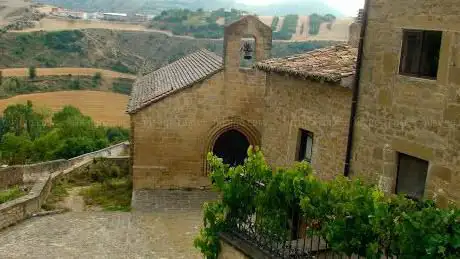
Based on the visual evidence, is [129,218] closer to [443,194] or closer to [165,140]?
[165,140]

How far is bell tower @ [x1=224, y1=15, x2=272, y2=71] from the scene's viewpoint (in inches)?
774

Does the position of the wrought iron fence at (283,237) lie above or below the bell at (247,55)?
Result: below

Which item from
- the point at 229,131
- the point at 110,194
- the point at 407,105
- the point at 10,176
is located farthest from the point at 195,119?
the point at 407,105

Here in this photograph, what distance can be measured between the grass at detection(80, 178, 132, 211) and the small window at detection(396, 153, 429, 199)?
1039 centimetres

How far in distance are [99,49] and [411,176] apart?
9206 centimetres

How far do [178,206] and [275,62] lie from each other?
684 centimetres

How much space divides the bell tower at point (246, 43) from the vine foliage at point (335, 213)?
1132 cm

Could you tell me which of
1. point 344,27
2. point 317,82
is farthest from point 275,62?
point 344,27

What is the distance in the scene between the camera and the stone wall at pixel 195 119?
19.5 m

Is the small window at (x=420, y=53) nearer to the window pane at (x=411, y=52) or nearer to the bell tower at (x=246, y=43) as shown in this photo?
the window pane at (x=411, y=52)

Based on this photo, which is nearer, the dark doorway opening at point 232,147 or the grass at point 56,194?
the grass at point 56,194

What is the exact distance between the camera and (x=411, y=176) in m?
9.59

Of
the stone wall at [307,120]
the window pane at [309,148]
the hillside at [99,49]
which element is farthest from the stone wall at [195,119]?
the hillside at [99,49]


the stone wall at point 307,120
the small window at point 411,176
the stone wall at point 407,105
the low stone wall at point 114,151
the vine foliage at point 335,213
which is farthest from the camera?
the low stone wall at point 114,151
